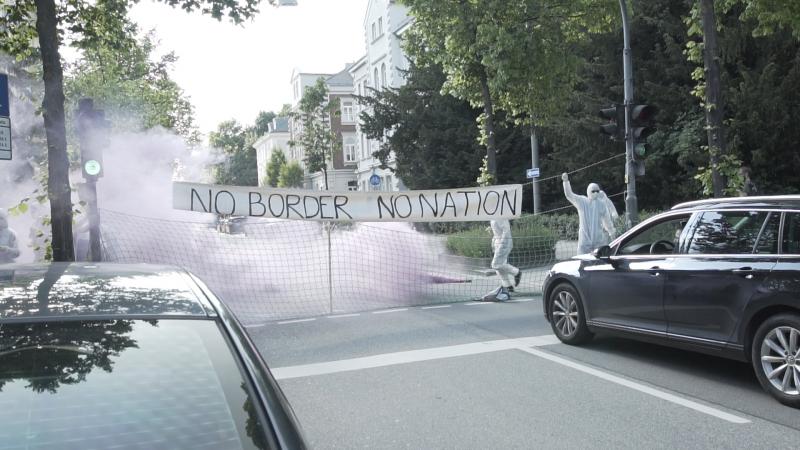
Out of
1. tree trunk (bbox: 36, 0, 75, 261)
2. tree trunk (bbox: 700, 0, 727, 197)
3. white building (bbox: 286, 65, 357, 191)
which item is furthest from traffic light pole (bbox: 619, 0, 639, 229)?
white building (bbox: 286, 65, 357, 191)

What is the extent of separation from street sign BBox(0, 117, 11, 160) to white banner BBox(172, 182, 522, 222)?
2.86 metres

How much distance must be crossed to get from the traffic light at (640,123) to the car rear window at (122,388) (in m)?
11.6

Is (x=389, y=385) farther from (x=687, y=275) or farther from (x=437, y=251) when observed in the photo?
(x=437, y=251)

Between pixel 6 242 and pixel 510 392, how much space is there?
29.2 ft

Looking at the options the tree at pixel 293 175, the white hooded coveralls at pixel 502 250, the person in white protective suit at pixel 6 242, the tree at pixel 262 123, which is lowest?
the white hooded coveralls at pixel 502 250

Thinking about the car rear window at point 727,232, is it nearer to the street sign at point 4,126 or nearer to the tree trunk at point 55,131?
the tree trunk at point 55,131

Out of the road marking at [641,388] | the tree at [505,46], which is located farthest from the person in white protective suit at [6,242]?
the tree at [505,46]

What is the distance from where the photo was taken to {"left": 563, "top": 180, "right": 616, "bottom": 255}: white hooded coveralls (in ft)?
34.2

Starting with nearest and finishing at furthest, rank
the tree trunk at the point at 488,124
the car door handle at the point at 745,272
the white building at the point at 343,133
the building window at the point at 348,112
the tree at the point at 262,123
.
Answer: the car door handle at the point at 745,272
the tree trunk at the point at 488,124
the white building at the point at 343,133
the building window at the point at 348,112
the tree at the point at 262,123

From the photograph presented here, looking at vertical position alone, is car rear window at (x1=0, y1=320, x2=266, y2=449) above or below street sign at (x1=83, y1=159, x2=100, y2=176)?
below

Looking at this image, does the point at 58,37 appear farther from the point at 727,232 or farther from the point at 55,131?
the point at 727,232

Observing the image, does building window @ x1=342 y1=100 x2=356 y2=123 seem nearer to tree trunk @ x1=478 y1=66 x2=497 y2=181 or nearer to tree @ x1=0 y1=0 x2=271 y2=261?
tree trunk @ x1=478 y1=66 x2=497 y2=181

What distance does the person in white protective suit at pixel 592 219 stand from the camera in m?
10.4

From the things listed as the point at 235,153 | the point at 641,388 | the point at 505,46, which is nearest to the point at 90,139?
the point at 641,388
